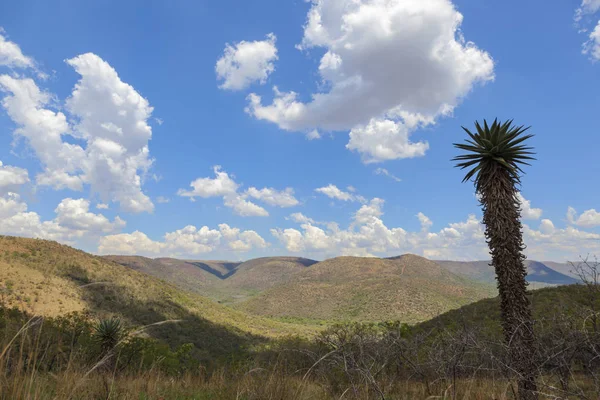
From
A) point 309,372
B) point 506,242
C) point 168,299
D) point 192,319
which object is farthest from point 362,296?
point 309,372

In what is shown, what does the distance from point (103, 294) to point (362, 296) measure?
332 ft

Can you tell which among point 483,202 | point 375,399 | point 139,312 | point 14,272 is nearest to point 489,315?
point 483,202

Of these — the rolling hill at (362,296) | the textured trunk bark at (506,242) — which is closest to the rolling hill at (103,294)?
the textured trunk bark at (506,242)

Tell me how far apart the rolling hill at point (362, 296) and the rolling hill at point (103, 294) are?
61641 millimetres

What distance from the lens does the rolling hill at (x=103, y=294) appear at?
50.8 metres

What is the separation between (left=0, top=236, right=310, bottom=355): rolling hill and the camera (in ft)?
167

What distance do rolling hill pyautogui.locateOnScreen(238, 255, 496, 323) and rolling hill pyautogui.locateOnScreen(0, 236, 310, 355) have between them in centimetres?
6164

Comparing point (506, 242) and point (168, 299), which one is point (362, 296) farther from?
point (506, 242)

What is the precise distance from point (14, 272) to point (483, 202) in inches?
2512

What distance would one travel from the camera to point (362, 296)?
140 m

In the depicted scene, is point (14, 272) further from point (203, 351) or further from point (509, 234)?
point (509, 234)

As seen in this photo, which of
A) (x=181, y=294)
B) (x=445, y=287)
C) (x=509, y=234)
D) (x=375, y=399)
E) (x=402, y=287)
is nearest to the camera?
(x=375, y=399)

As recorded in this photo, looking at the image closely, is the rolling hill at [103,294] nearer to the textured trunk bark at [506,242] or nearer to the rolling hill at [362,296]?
the textured trunk bark at [506,242]

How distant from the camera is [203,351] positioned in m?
51.4
